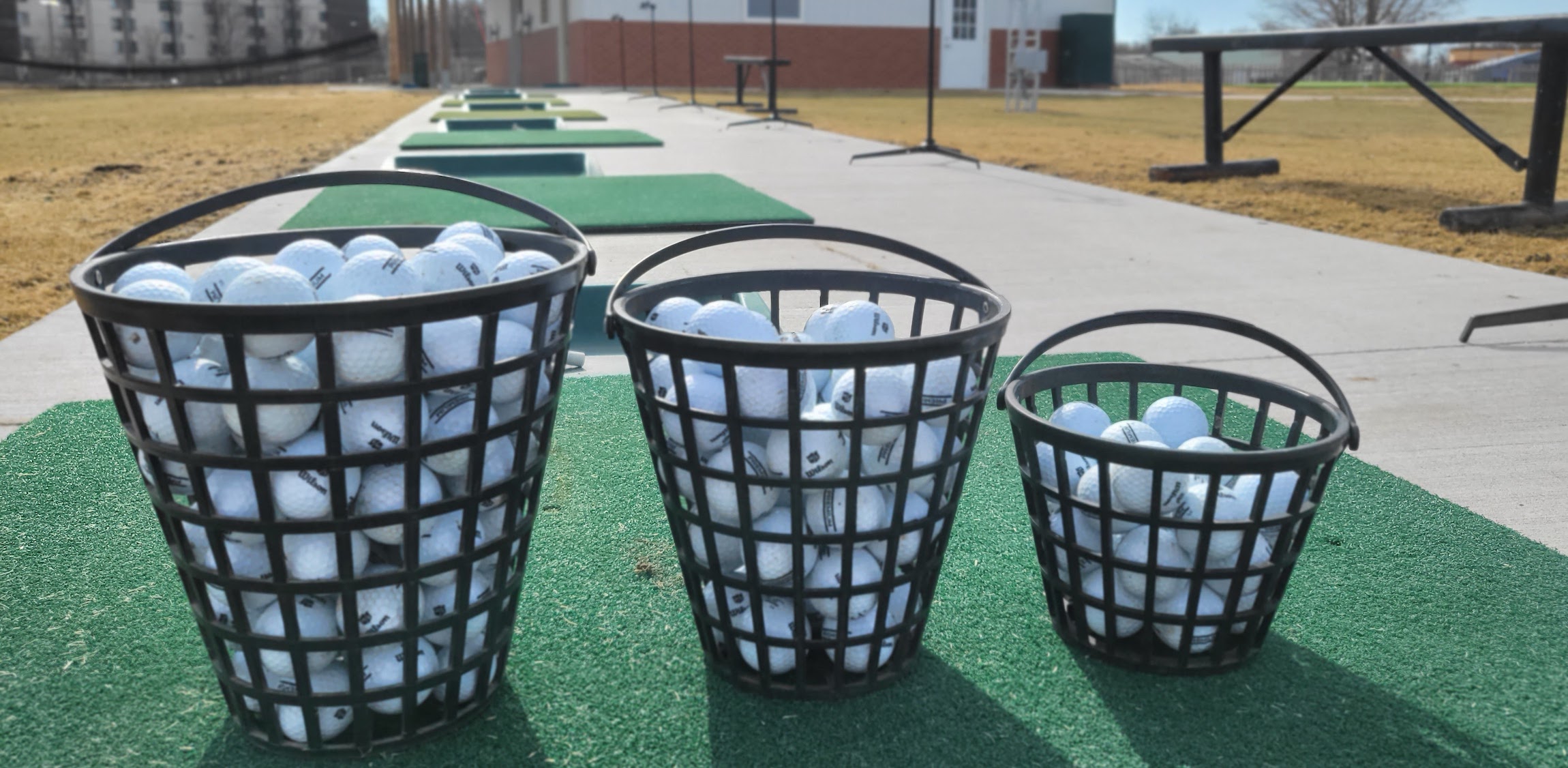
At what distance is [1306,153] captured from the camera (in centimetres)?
1219

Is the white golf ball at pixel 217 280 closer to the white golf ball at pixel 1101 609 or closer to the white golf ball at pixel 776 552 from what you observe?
the white golf ball at pixel 776 552

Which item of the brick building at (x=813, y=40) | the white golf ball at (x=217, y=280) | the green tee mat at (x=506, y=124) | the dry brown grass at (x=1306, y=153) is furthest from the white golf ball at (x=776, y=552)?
the brick building at (x=813, y=40)

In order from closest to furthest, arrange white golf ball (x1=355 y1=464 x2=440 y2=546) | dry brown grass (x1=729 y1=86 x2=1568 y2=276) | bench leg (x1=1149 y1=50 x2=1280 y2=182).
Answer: white golf ball (x1=355 y1=464 x2=440 y2=546) < dry brown grass (x1=729 y1=86 x2=1568 y2=276) < bench leg (x1=1149 y1=50 x2=1280 y2=182)

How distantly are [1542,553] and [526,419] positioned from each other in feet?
6.09

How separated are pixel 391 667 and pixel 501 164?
850cm

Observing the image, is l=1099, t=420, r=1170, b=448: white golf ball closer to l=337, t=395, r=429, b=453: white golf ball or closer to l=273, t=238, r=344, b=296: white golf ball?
l=337, t=395, r=429, b=453: white golf ball

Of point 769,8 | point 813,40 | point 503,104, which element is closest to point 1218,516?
point 503,104

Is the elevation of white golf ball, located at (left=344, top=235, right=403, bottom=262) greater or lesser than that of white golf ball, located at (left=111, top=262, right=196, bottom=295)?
greater

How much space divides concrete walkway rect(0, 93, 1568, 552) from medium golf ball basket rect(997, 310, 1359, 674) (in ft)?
3.01

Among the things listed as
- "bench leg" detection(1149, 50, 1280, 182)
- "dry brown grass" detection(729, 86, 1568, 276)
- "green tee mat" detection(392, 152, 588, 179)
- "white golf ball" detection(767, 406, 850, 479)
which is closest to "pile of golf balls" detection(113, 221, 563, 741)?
"white golf ball" detection(767, 406, 850, 479)

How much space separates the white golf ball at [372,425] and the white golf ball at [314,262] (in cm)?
29

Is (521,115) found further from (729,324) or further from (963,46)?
(963,46)

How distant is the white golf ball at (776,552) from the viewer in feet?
4.87

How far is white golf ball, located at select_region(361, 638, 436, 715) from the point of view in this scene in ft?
4.63
